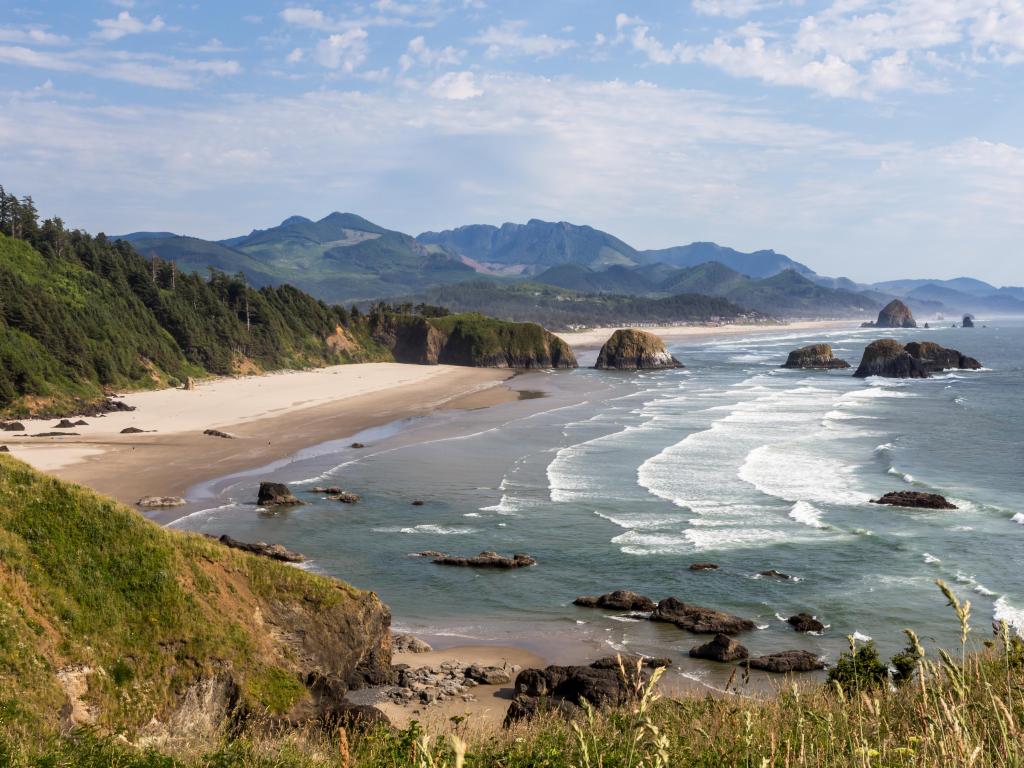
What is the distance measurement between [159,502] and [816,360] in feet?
343

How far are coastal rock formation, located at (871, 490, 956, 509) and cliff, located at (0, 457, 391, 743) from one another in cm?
2821

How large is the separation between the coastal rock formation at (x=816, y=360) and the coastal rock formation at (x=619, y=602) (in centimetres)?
10452

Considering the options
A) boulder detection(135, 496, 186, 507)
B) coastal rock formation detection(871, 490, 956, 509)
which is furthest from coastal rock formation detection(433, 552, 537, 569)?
coastal rock formation detection(871, 490, 956, 509)

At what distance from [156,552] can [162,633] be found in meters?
1.94

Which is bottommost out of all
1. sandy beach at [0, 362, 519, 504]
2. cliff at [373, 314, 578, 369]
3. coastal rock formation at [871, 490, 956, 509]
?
coastal rock formation at [871, 490, 956, 509]

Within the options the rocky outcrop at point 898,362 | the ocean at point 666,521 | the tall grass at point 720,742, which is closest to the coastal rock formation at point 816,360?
the rocky outcrop at point 898,362

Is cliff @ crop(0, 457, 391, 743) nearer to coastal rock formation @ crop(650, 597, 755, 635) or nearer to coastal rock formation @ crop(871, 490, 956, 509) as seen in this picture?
coastal rock formation @ crop(650, 597, 755, 635)

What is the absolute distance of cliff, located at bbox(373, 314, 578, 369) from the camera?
5404 inches

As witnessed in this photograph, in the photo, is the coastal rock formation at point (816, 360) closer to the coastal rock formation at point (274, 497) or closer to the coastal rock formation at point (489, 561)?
the coastal rock formation at point (274, 497)

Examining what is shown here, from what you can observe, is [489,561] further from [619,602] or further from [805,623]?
[805,623]

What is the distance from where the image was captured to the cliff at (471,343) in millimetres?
137250

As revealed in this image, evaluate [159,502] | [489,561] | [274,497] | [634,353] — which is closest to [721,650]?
[489,561]

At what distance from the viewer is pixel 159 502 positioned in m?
40.3

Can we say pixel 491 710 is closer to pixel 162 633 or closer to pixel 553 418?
pixel 162 633
